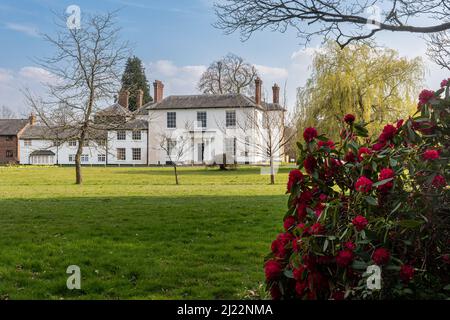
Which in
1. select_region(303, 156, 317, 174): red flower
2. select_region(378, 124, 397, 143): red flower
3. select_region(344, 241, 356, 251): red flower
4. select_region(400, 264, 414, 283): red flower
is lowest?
select_region(400, 264, 414, 283): red flower

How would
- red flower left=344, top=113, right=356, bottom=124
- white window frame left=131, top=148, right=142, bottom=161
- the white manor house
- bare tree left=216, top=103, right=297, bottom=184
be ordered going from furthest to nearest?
white window frame left=131, top=148, right=142, bottom=161 < the white manor house < bare tree left=216, top=103, right=297, bottom=184 < red flower left=344, top=113, right=356, bottom=124

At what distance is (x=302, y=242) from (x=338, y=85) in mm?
26888

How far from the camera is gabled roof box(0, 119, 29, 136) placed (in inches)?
Result: 2522

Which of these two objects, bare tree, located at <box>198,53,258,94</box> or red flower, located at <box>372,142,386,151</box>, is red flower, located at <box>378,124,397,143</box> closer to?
red flower, located at <box>372,142,386,151</box>

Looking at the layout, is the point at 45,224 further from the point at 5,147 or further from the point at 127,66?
the point at 5,147

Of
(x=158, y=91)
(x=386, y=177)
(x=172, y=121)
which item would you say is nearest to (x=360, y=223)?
(x=386, y=177)

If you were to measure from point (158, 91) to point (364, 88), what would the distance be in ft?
93.9

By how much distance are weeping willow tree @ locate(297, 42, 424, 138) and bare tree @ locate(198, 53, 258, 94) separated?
28.6ft

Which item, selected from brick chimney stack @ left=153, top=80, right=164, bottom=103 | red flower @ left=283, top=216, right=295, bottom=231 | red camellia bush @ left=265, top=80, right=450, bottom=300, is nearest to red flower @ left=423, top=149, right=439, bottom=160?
red camellia bush @ left=265, top=80, right=450, bottom=300

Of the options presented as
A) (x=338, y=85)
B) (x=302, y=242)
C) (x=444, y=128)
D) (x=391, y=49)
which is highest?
(x=391, y=49)

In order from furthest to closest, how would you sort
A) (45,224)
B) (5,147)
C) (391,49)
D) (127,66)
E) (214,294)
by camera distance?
(5,147)
(391,49)
(127,66)
(45,224)
(214,294)

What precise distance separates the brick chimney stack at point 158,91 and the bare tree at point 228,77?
487cm
